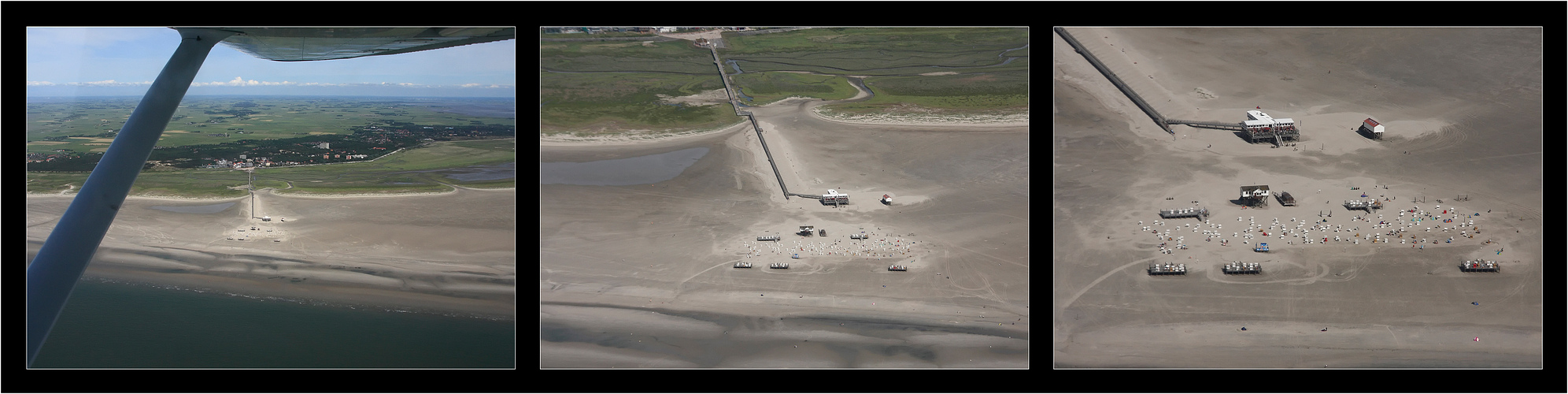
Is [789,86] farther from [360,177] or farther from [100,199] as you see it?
[100,199]

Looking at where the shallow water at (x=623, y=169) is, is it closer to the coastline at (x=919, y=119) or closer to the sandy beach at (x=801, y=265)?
the sandy beach at (x=801, y=265)

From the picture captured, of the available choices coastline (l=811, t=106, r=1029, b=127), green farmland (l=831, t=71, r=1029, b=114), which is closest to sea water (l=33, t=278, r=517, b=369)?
coastline (l=811, t=106, r=1029, b=127)

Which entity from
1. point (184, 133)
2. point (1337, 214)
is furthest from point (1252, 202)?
point (184, 133)

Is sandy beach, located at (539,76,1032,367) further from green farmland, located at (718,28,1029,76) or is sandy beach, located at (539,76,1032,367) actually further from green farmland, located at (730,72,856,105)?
green farmland, located at (730,72,856,105)

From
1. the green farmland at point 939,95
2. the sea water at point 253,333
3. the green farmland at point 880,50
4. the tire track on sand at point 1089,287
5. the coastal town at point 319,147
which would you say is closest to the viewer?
the tire track on sand at point 1089,287

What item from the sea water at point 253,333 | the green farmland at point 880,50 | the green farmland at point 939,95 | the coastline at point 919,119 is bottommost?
the sea water at point 253,333

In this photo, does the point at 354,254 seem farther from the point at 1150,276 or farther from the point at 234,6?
the point at 1150,276

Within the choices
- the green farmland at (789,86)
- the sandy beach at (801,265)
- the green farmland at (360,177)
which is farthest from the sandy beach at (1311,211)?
the green farmland at (360,177)
